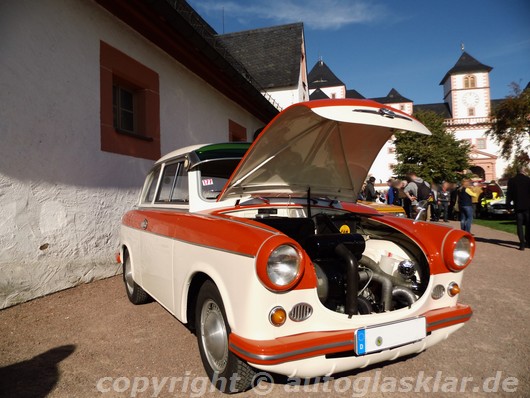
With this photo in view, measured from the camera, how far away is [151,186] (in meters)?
3.92

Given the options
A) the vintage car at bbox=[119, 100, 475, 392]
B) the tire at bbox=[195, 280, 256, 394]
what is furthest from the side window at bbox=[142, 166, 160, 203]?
the tire at bbox=[195, 280, 256, 394]

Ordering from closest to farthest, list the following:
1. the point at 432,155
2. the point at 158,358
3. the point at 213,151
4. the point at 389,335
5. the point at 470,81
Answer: the point at 389,335 → the point at 158,358 → the point at 213,151 → the point at 432,155 → the point at 470,81

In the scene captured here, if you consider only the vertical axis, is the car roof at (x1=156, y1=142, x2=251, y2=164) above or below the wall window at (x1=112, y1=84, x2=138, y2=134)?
below

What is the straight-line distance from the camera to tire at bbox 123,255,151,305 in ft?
12.7

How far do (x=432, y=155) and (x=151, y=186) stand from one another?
39672 millimetres

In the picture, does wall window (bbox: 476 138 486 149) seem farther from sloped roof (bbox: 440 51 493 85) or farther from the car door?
the car door

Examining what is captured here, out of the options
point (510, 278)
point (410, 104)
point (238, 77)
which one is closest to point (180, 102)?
point (238, 77)

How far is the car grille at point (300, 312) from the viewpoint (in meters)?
1.88

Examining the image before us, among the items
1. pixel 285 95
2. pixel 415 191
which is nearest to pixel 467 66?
pixel 285 95

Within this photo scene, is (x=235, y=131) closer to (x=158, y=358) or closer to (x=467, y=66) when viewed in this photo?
(x=158, y=358)

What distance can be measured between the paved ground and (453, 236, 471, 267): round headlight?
78 centimetres

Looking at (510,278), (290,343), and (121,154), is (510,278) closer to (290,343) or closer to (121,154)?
(290,343)

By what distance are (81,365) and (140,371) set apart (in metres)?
0.49

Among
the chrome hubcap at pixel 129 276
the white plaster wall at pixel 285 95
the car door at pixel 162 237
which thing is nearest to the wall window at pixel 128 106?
the chrome hubcap at pixel 129 276
